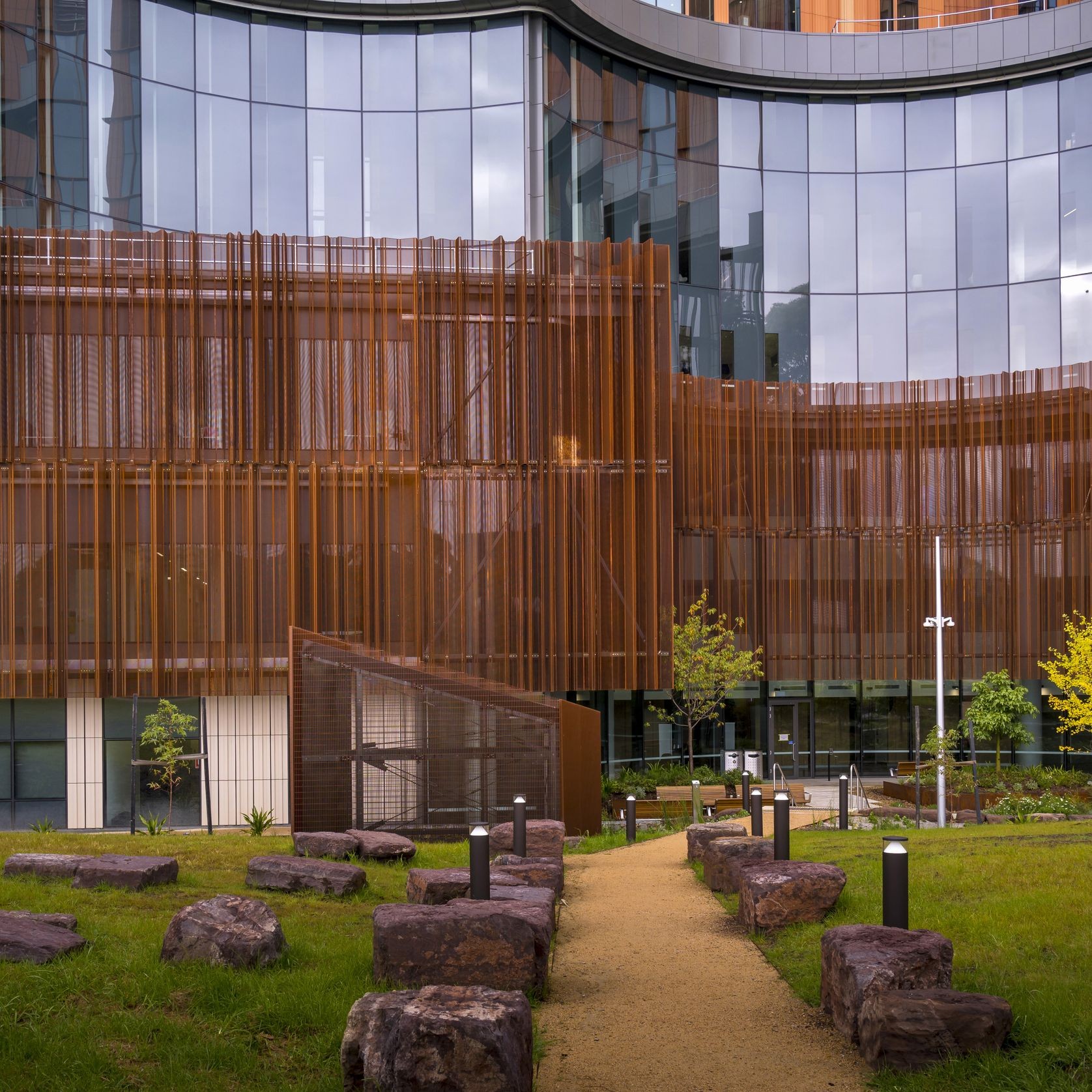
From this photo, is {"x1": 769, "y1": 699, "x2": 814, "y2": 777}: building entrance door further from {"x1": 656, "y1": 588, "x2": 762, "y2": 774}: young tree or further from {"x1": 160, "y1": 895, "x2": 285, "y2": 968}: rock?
{"x1": 160, "y1": 895, "x2": 285, "y2": 968}: rock

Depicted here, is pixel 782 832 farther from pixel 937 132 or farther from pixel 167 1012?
pixel 937 132

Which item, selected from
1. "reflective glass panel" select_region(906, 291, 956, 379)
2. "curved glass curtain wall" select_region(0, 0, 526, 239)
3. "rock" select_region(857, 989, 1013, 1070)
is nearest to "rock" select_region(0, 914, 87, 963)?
"rock" select_region(857, 989, 1013, 1070)

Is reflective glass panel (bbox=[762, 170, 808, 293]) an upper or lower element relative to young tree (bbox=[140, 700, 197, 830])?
upper

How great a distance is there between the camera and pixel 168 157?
36.2m

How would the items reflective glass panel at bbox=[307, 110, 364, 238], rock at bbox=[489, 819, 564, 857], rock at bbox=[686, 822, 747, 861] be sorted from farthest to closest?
1. reflective glass panel at bbox=[307, 110, 364, 238]
2. rock at bbox=[686, 822, 747, 861]
3. rock at bbox=[489, 819, 564, 857]

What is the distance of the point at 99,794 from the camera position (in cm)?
2825

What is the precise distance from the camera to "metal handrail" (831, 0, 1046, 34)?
43.7 metres

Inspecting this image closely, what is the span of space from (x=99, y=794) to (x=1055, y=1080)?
25.6 meters

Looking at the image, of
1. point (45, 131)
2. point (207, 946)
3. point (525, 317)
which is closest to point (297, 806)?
point (207, 946)

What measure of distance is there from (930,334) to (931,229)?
3.72 metres

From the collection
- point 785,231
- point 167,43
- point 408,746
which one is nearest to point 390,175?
point 167,43

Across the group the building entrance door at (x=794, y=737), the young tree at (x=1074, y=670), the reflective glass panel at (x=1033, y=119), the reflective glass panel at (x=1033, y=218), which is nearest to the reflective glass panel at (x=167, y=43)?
the building entrance door at (x=794, y=737)

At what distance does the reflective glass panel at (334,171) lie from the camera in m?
37.2

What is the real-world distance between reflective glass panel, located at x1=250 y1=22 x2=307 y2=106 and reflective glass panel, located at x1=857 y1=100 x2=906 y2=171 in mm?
19718
